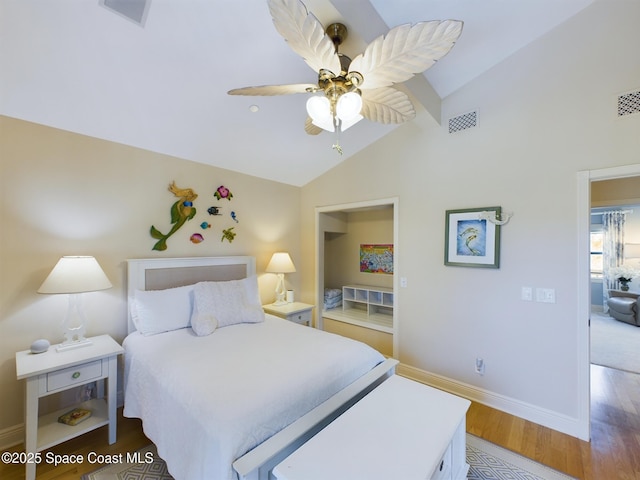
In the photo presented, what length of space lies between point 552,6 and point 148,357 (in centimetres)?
392

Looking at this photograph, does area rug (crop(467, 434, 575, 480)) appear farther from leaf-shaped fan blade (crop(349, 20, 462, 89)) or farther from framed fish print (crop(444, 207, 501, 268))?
leaf-shaped fan blade (crop(349, 20, 462, 89))

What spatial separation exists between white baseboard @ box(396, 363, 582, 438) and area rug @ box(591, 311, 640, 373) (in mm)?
2066

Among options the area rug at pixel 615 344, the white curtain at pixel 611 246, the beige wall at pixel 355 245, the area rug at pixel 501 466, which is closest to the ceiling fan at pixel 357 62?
the area rug at pixel 501 466

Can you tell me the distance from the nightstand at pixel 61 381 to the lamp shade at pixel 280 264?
5.87 feet

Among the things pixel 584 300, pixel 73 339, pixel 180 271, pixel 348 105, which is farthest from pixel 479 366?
pixel 73 339

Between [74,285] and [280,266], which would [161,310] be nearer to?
[74,285]

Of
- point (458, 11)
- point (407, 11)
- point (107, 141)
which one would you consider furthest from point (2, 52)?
point (458, 11)

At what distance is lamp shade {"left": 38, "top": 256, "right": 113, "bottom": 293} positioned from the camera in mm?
1946

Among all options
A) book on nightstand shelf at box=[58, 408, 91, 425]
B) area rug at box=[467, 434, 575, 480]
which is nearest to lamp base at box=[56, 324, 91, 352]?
book on nightstand shelf at box=[58, 408, 91, 425]

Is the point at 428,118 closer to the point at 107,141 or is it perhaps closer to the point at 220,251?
the point at 220,251

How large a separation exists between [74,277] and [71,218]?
1.95 ft

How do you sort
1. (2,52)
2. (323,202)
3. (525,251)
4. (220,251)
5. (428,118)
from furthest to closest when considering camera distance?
(323,202)
(220,251)
(428,118)
(525,251)
(2,52)

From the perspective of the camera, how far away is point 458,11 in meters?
1.93

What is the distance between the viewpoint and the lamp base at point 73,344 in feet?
6.70
